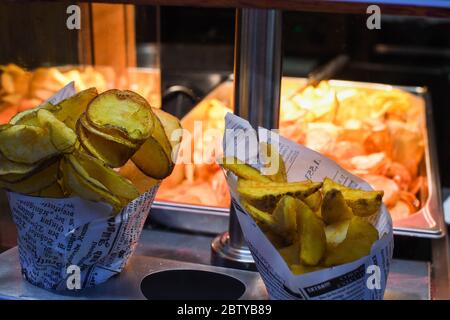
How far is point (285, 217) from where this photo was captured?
2.22ft

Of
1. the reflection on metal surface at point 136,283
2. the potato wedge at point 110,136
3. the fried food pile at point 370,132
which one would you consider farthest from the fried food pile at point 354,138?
the potato wedge at point 110,136

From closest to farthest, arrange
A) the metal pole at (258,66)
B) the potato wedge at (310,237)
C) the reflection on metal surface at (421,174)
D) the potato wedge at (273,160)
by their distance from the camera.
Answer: the potato wedge at (310,237) → the potato wedge at (273,160) → the metal pole at (258,66) → the reflection on metal surface at (421,174)

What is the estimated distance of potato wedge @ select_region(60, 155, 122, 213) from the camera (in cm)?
71

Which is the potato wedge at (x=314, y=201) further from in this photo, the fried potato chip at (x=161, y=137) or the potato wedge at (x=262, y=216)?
the fried potato chip at (x=161, y=137)

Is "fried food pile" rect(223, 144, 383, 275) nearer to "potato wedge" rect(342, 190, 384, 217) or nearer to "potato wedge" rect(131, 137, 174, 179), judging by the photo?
"potato wedge" rect(342, 190, 384, 217)

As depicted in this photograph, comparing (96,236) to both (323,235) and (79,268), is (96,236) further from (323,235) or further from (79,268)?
(323,235)

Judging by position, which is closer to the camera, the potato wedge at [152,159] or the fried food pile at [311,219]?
the fried food pile at [311,219]

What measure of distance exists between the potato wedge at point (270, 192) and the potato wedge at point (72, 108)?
0.79 feet

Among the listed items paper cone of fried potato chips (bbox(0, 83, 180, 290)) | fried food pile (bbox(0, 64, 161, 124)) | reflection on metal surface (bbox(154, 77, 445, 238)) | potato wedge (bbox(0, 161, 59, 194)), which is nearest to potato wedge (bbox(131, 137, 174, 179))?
paper cone of fried potato chips (bbox(0, 83, 180, 290))

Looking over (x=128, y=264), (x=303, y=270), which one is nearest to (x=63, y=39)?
(x=128, y=264)

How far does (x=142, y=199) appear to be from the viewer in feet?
2.64

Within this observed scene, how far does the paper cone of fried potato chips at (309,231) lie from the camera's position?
26.7 inches

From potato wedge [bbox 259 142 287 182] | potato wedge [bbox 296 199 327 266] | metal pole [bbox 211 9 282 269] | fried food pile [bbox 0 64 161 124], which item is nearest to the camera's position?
potato wedge [bbox 296 199 327 266]
